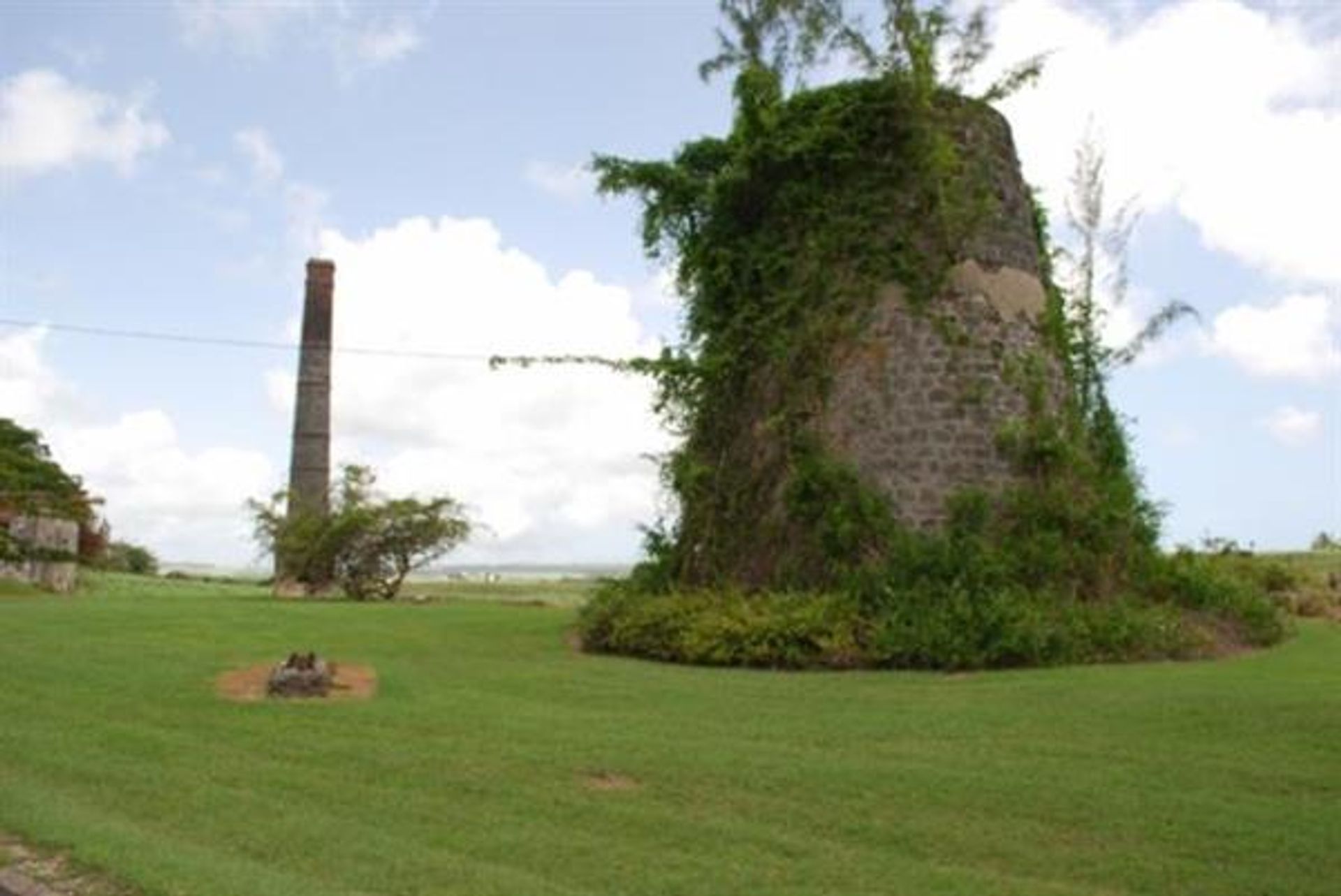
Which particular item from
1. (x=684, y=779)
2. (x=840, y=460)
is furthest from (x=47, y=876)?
(x=840, y=460)

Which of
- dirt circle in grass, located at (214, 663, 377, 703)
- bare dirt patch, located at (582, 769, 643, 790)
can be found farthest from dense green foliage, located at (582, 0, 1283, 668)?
bare dirt patch, located at (582, 769, 643, 790)

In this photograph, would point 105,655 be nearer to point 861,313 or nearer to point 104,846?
point 104,846

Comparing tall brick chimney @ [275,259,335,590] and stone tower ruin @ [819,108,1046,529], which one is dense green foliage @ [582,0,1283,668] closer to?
stone tower ruin @ [819,108,1046,529]

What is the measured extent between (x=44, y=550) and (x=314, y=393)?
8.02m

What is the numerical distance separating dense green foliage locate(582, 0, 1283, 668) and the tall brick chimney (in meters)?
18.0

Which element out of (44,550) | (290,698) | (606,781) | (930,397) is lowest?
(606,781)

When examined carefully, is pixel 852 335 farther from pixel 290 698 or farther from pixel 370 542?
pixel 370 542

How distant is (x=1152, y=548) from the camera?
17.3m

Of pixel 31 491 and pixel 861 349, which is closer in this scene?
pixel 861 349

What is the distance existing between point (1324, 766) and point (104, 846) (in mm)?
7079

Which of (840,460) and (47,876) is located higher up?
(840,460)

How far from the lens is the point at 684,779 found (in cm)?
854

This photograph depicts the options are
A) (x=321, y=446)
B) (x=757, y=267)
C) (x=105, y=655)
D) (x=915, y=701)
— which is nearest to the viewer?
(x=915, y=701)

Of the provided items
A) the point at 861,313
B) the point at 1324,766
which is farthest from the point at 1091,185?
the point at 1324,766
